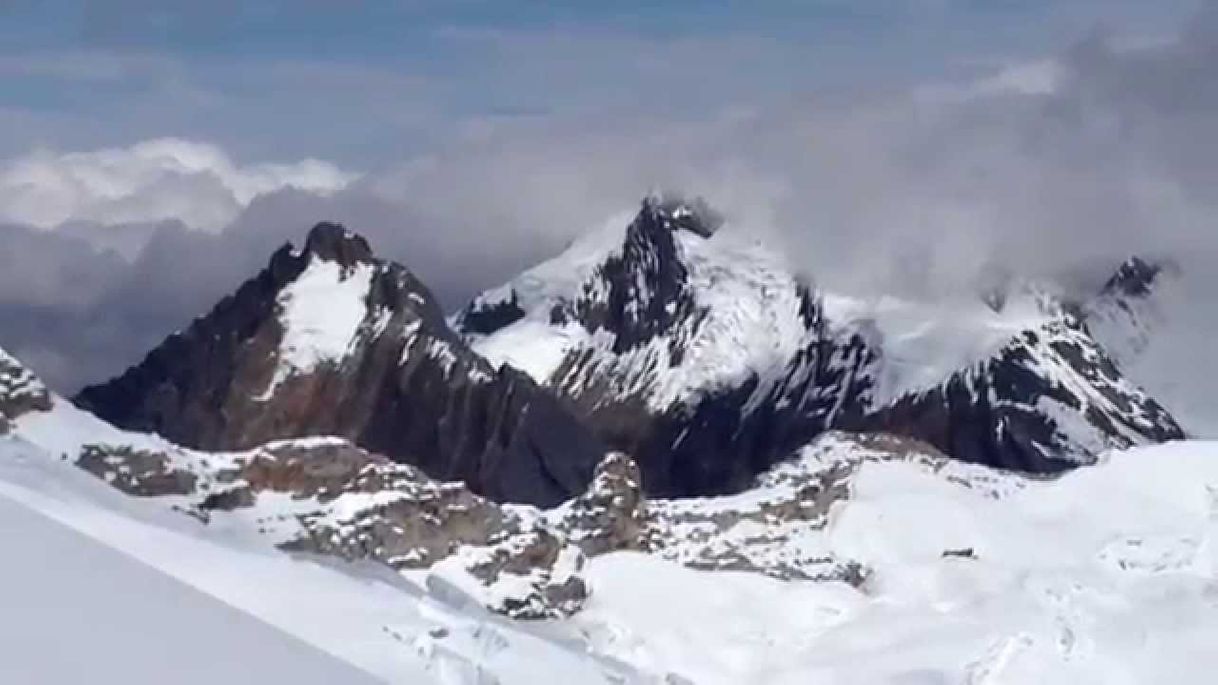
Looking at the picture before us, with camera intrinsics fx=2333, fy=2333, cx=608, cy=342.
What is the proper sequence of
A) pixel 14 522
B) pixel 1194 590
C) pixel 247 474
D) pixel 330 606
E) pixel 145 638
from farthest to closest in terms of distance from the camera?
pixel 1194 590 → pixel 247 474 → pixel 330 606 → pixel 14 522 → pixel 145 638

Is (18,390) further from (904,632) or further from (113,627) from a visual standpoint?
(113,627)

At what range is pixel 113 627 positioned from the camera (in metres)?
10.1

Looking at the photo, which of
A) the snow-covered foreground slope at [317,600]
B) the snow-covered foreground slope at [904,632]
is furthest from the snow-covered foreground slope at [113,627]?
the snow-covered foreground slope at [904,632]

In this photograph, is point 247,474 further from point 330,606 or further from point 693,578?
point 330,606

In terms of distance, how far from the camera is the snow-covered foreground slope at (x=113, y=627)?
945cm

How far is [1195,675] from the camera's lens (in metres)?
173

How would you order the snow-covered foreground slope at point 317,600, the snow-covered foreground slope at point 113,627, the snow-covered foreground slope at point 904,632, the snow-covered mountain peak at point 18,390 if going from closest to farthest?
the snow-covered foreground slope at point 113,627
the snow-covered foreground slope at point 317,600
the snow-covered mountain peak at point 18,390
the snow-covered foreground slope at point 904,632

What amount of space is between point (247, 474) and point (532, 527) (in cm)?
2341

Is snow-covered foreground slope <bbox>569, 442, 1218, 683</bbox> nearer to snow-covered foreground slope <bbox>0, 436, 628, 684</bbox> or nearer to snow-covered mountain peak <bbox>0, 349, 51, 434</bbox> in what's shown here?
snow-covered mountain peak <bbox>0, 349, 51, 434</bbox>

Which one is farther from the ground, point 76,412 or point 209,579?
point 76,412

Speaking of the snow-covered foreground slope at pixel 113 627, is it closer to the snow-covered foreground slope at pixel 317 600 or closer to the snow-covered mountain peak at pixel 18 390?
the snow-covered foreground slope at pixel 317 600

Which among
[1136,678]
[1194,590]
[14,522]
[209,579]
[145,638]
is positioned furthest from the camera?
[1194,590]

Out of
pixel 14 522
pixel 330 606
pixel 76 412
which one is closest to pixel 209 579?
pixel 330 606

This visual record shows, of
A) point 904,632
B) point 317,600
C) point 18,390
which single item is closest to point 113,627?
point 317,600
